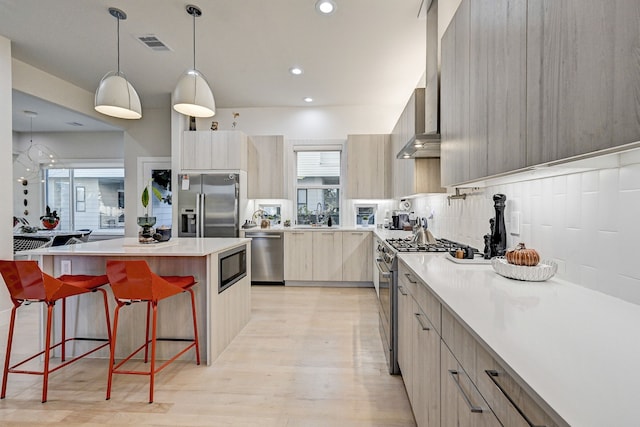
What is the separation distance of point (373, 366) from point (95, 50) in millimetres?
4611

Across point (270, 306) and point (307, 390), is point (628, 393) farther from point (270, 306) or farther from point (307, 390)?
point (270, 306)

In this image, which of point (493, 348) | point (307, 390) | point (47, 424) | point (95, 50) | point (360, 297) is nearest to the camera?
point (493, 348)

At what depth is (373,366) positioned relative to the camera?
2449mm

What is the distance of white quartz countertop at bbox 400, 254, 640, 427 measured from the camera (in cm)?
55

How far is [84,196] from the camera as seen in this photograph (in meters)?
7.13

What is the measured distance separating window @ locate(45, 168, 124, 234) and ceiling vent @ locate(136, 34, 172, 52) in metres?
4.41

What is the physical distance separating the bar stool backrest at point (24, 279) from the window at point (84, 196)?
18.6 feet

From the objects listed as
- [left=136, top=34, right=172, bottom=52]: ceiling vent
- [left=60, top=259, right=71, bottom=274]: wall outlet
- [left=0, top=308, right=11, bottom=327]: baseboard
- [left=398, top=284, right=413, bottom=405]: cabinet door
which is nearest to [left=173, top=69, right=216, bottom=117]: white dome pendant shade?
[left=136, top=34, right=172, bottom=52]: ceiling vent

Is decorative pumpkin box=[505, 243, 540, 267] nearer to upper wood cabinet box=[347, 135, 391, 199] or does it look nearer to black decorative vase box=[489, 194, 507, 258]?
black decorative vase box=[489, 194, 507, 258]

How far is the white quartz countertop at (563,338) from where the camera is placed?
549 mm

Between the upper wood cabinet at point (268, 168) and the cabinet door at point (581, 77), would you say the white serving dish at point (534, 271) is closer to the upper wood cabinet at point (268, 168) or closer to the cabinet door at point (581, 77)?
the cabinet door at point (581, 77)

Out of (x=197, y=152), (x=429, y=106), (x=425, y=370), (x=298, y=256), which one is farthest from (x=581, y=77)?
(x=197, y=152)

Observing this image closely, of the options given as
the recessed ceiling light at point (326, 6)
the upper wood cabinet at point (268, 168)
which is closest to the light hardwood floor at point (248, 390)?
the upper wood cabinet at point (268, 168)

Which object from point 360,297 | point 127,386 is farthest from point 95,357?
point 360,297
